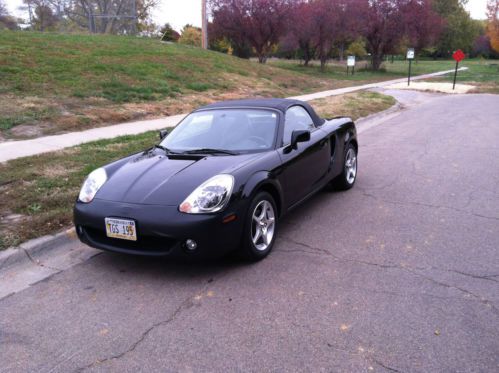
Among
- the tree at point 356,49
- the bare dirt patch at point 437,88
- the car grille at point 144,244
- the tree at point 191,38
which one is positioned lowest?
the bare dirt patch at point 437,88

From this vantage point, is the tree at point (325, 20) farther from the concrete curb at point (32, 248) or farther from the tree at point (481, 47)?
the tree at point (481, 47)

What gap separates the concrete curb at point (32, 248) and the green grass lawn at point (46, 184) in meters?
0.09

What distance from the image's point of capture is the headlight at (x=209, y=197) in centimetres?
373

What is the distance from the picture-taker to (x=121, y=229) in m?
3.77

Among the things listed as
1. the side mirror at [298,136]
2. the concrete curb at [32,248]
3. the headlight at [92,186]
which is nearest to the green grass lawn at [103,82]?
the concrete curb at [32,248]

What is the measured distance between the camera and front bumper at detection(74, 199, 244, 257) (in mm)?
3631

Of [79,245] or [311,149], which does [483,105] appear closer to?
[311,149]

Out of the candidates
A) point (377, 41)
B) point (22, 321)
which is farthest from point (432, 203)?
point (377, 41)

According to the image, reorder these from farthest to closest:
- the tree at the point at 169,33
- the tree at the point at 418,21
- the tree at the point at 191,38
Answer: the tree at the point at 191,38 < the tree at the point at 169,33 < the tree at the point at 418,21

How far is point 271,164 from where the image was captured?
4.38 m

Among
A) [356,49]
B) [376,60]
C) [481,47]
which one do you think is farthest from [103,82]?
[481,47]

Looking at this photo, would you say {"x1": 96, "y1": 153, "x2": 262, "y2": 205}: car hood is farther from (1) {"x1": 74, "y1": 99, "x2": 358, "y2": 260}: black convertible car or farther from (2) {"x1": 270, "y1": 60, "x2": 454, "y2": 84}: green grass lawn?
(2) {"x1": 270, "y1": 60, "x2": 454, "y2": 84}: green grass lawn

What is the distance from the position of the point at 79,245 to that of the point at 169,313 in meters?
1.75

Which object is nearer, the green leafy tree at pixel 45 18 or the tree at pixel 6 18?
the green leafy tree at pixel 45 18
